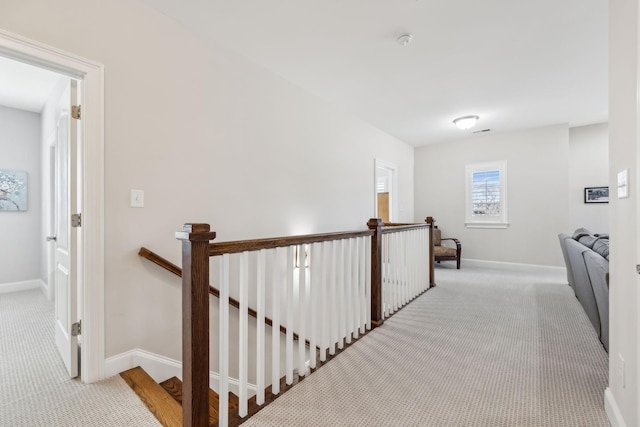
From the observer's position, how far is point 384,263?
3.06 meters

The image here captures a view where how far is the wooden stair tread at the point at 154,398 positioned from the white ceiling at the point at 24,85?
264 centimetres

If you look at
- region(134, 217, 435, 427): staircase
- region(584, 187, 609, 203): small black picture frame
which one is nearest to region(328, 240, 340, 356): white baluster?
region(134, 217, 435, 427): staircase

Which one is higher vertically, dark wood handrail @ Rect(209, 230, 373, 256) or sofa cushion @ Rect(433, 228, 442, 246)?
dark wood handrail @ Rect(209, 230, 373, 256)

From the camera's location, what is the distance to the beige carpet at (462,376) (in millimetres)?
1483

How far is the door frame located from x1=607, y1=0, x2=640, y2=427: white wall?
2.64 metres

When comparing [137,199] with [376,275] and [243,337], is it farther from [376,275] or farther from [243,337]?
[376,275]

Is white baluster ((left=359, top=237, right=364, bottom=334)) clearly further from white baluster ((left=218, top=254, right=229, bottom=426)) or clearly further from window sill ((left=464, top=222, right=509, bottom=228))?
window sill ((left=464, top=222, right=509, bottom=228))

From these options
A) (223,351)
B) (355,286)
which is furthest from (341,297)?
(223,351)

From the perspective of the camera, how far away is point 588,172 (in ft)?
17.4

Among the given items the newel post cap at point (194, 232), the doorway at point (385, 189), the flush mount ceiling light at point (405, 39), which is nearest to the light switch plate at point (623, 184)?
the newel post cap at point (194, 232)

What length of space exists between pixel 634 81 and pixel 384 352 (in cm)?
199

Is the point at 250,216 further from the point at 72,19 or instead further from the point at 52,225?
the point at 52,225

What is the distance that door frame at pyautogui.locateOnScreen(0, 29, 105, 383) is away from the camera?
1.80 m

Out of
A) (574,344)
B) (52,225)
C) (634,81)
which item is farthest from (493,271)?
(52,225)
